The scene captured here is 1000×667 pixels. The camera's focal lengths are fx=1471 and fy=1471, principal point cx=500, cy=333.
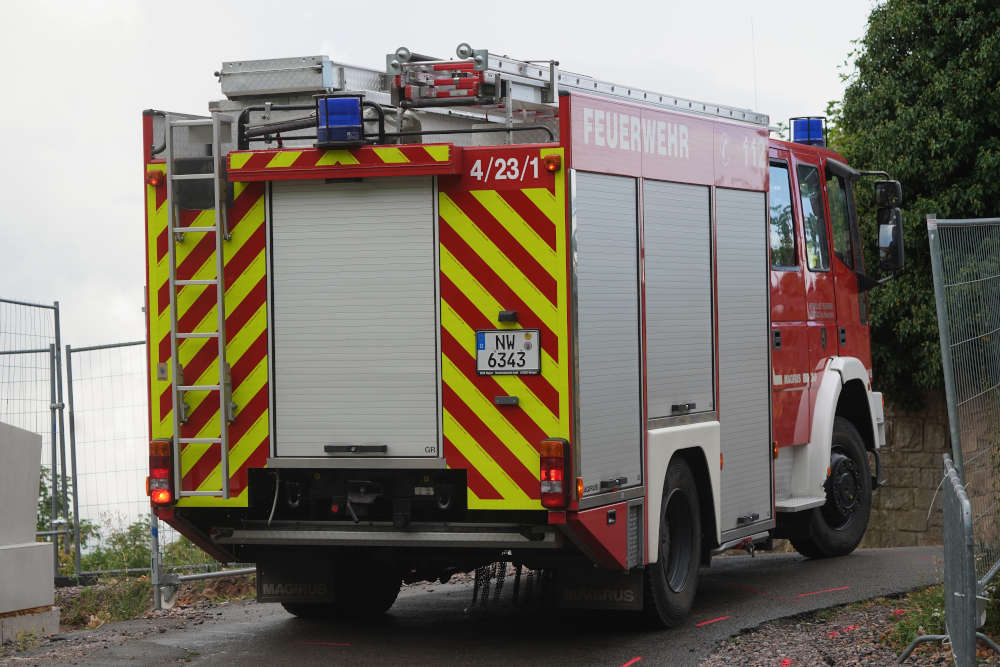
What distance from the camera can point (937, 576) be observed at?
10.8 meters

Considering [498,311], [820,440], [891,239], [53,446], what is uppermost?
[891,239]

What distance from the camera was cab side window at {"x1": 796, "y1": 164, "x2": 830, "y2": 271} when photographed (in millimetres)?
11289

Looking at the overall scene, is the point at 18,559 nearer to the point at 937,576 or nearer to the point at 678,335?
the point at 678,335

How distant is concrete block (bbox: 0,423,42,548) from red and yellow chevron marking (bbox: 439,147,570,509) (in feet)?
12.4

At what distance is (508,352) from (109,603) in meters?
5.21

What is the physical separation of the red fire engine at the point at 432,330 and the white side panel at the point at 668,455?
19 millimetres

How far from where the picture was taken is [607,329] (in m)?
8.13

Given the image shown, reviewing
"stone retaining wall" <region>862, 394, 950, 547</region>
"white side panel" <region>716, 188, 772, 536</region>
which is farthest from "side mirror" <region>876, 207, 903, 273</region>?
"stone retaining wall" <region>862, 394, 950, 547</region>

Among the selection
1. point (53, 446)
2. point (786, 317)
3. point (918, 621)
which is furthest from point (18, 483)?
point (918, 621)

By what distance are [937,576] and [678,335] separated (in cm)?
326

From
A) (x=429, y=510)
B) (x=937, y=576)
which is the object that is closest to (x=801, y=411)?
(x=937, y=576)

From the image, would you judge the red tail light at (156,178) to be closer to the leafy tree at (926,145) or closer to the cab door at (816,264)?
the cab door at (816,264)

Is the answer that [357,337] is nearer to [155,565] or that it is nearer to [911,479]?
[155,565]

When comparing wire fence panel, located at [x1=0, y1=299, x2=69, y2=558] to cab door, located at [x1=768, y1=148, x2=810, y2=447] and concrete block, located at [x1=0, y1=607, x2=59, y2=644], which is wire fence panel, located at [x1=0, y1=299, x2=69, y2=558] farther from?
cab door, located at [x1=768, y1=148, x2=810, y2=447]
